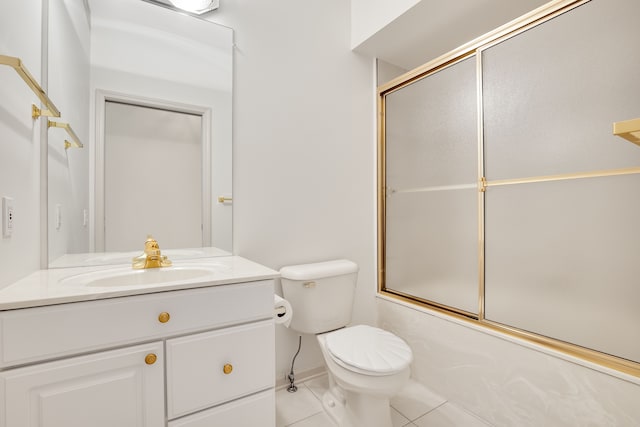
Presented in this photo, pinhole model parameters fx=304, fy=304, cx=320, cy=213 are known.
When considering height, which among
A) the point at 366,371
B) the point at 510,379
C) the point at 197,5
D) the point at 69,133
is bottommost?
the point at 510,379

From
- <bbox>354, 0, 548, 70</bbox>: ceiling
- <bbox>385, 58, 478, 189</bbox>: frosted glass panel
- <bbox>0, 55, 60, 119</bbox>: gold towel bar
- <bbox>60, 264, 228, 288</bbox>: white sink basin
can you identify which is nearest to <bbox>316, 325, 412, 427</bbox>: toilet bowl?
<bbox>60, 264, 228, 288</bbox>: white sink basin

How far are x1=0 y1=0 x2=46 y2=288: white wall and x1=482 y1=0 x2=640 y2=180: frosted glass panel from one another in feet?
6.29

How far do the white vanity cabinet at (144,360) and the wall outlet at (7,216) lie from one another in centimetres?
30

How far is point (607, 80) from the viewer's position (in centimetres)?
118

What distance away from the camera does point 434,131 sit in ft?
6.05

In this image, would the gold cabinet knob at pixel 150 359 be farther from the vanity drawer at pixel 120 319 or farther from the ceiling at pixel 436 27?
the ceiling at pixel 436 27

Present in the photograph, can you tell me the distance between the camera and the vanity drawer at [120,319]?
2.61ft

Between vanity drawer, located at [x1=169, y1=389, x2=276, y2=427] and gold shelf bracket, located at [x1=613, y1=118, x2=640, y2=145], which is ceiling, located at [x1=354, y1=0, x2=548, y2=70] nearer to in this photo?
gold shelf bracket, located at [x1=613, y1=118, x2=640, y2=145]

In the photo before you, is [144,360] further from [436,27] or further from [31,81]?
[436,27]

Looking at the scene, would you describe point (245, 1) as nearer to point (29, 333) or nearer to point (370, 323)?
point (29, 333)

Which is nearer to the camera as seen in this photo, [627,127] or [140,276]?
[627,127]

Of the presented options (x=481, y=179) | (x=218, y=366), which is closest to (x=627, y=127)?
(x=481, y=179)

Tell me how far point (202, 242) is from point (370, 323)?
1.28 m

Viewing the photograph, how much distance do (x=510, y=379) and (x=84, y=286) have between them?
5.78 feet
